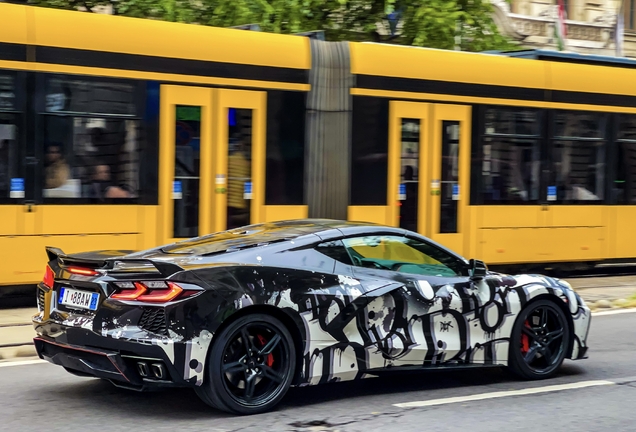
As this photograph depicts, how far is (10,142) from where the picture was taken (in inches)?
420

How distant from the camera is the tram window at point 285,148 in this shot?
12.7 m

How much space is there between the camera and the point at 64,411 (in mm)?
6562

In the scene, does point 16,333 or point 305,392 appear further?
point 16,333

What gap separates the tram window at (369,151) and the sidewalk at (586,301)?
10.7 feet

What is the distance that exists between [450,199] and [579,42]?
2287 cm

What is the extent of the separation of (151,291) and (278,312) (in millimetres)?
890

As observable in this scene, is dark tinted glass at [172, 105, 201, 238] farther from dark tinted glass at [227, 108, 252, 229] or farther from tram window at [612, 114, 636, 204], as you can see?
tram window at [612, 114, 636, 204]

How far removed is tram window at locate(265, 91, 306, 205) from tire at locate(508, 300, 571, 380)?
5.30 meters

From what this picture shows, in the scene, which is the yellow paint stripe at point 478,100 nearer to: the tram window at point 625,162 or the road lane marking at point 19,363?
the tram window at point 625,162

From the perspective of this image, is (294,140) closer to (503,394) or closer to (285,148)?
(285,148)

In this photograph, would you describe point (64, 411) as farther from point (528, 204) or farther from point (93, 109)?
point (528, 204)

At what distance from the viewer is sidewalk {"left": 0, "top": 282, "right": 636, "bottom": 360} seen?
8844 mm

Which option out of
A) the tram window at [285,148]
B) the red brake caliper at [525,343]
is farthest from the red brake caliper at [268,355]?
the tram window at [285,148]

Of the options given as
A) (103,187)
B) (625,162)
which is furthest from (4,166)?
(625,162)
